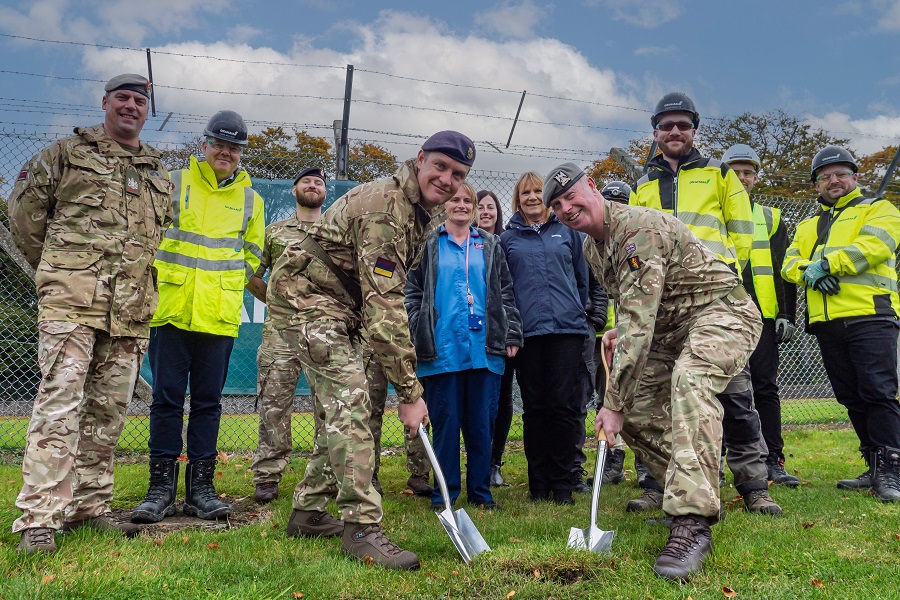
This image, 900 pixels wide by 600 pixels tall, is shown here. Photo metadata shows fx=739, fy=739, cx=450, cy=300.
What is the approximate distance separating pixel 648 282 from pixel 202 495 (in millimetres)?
2973

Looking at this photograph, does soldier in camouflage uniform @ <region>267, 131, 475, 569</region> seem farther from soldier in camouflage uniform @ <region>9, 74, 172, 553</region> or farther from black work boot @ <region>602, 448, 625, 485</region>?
black work boot @ <region>602, 448, 625, 485</region>

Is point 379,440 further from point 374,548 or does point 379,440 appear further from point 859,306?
point 859,306

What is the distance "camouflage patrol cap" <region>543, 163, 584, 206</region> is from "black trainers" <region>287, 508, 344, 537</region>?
2.00 metres

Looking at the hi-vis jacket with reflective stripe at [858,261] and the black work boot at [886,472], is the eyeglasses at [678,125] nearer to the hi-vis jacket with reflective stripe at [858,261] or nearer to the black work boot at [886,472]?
the hi-vis jacket with reflective stripe at [858,261]

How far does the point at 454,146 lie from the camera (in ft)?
11.5

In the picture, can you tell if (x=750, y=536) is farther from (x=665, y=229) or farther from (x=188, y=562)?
(x=188, y=562)

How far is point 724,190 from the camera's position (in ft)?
15.4

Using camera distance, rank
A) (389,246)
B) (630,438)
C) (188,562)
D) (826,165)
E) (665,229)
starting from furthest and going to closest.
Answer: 1. (826,165)
2. (630,438)
3. (665,229)
4. (389,246)
5. (188,562)

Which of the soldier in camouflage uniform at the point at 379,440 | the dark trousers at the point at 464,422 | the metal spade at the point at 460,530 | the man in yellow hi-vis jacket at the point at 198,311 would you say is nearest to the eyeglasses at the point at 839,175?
the dark trousers at the point at 464,422

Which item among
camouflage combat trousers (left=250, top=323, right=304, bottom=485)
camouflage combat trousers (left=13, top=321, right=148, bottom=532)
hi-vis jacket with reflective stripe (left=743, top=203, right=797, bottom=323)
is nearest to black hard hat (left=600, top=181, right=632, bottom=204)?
hi-vis jacket with reflective stripe (left=743, top=203, right=797, bottom=323)

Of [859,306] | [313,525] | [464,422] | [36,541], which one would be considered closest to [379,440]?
[464,422]

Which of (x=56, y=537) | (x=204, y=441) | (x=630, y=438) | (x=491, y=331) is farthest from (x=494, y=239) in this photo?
(x=56, y=537)

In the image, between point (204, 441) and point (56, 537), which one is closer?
point (56, 537)

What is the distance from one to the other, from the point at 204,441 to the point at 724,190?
3.67m
